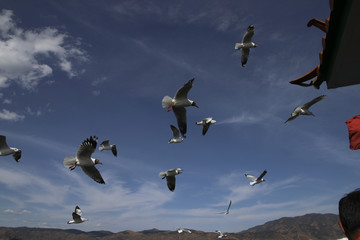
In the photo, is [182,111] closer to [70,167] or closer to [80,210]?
[70,167]

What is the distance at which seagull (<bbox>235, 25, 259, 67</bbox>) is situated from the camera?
65.4ft

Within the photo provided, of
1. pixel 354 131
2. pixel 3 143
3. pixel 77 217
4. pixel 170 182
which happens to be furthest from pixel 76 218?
pixel 354 131

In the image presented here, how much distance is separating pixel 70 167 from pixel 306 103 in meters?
14.3

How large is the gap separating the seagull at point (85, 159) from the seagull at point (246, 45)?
1346 cm

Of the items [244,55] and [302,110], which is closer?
[302,110]

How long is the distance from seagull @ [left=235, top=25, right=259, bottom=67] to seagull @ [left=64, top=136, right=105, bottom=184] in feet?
44.1

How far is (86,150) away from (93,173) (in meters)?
1.91

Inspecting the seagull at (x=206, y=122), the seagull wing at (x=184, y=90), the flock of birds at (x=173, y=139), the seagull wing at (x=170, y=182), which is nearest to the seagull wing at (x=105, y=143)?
the flock of birds at (x=173, y=139)

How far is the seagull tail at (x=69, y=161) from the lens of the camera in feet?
47.9

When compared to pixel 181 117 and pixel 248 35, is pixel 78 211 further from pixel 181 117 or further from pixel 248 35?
pixel 248 35

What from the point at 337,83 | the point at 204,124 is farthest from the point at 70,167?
the point at 337,83

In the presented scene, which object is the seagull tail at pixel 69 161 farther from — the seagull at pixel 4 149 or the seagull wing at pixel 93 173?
the seagull at pixel 4 149

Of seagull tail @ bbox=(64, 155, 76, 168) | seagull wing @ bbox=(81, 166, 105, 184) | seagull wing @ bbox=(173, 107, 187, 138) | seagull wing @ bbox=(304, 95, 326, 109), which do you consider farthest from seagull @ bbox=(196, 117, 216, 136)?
seagull tail @ bbox=(64, 155, 76, 168)

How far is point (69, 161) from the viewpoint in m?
14.8
